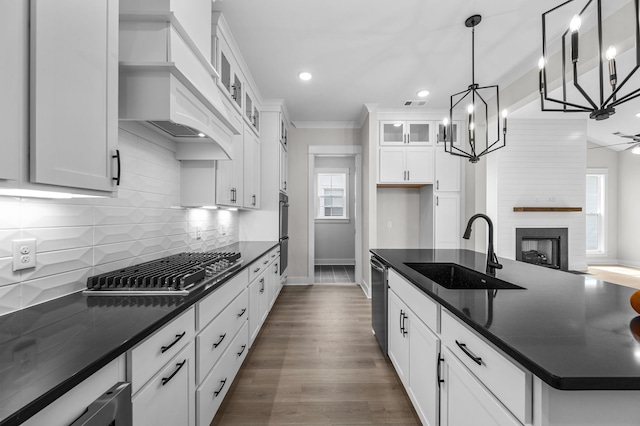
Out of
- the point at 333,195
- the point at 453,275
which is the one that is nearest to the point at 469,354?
the point at 453,275

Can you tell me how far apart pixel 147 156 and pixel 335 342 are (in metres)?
2.26

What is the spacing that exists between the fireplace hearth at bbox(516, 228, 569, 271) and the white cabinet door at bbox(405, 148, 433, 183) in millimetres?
2413

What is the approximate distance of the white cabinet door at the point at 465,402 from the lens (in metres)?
0.90

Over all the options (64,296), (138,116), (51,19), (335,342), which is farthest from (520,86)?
(64,296)

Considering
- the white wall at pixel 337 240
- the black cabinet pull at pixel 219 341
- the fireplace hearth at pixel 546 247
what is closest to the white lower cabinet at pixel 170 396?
the black cabinet pull at pixel 219 341

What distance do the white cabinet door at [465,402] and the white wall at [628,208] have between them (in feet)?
27.5

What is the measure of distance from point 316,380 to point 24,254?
1.88m

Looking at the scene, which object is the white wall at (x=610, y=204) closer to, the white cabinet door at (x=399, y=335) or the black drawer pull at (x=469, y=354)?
the white cabinet door at (x=399, y=335)

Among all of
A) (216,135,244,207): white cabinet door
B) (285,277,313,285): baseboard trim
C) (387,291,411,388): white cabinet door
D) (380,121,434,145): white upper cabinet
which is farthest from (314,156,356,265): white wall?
(387,291,411,388): white cabinet door

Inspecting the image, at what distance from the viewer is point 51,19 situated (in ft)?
2.88

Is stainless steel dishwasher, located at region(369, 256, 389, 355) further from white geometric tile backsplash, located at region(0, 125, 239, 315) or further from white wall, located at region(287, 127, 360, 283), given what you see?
white wall, located at region(287, 127, 360, 283)

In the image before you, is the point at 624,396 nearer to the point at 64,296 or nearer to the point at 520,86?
the point at 64,296

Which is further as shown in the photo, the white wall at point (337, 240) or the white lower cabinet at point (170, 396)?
the white wall at point (337, 240)

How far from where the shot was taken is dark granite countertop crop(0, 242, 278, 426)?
601 millimetres
